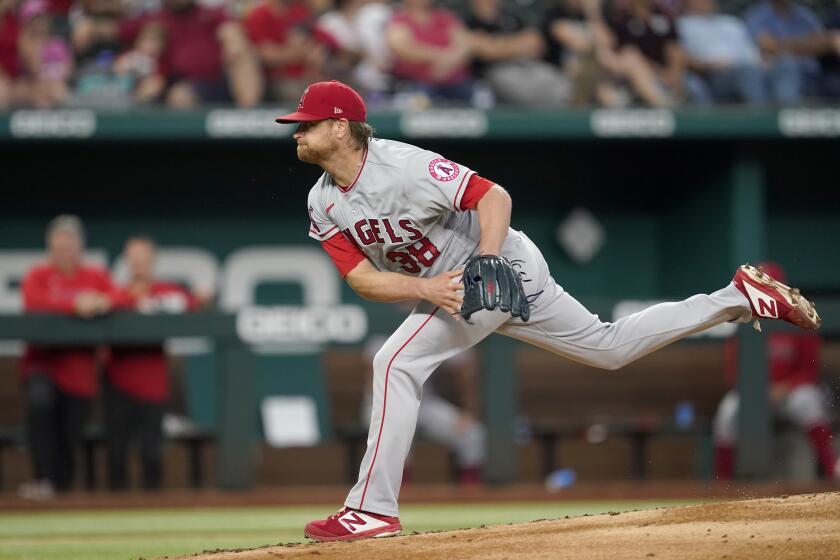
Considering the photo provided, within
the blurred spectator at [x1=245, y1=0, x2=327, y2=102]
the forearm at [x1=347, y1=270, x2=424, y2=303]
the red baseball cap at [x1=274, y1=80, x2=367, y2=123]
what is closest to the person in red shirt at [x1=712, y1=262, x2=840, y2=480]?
the blurred spectator at [x1=245, y1=0, x2=327, y2=102]

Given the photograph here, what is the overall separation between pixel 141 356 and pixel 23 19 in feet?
10.2

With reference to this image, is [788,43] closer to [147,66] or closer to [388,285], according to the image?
[147,66]

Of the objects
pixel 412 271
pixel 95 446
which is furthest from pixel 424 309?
pixel 95 446

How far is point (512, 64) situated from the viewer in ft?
33.0

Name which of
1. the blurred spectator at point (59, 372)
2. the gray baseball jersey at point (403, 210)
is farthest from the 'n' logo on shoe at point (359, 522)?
the blurred spectator at point (59, 372)

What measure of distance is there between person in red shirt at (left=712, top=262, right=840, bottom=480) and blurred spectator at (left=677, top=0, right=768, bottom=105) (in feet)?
6.63

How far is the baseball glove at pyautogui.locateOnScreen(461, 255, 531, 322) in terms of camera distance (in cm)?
445

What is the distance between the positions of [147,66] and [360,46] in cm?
162

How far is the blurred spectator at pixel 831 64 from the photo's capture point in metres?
10.5

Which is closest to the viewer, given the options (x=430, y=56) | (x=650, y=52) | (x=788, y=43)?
(x=430, y=56)

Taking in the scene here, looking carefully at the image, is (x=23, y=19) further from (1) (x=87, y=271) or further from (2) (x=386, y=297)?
(2) (x=386, y=297)

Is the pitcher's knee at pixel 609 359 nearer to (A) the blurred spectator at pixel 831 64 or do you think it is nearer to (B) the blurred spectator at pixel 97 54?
(B) the blurred spectator at pixel 97 54

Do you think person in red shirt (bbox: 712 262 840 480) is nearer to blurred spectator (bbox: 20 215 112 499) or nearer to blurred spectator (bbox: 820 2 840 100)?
blurred spectator (bbox: 820 2 840 100)

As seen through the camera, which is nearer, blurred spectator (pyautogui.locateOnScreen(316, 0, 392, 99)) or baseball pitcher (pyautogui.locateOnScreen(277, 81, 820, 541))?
baseball pitcher (pyautogui.locateOnScreen(277, 81, 820, 541))
